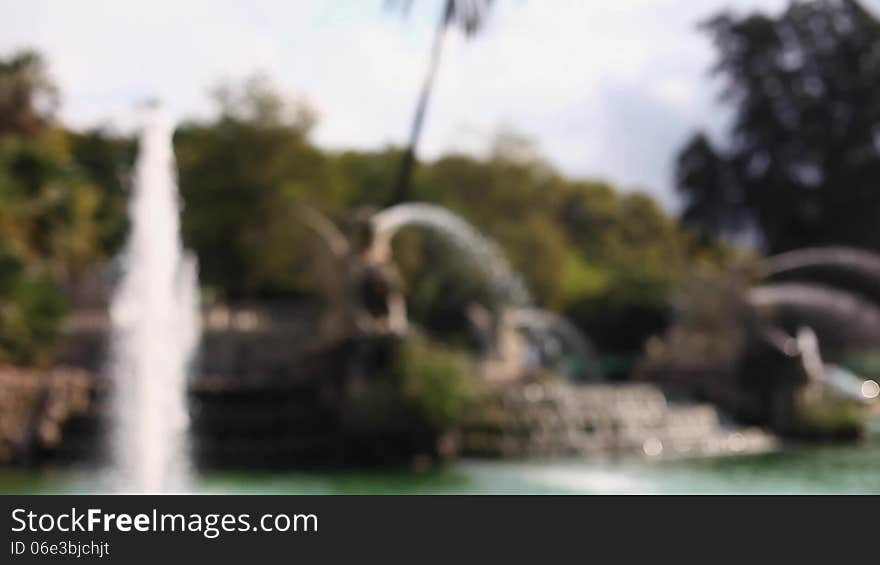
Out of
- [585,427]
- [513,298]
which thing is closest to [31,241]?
[585,427]

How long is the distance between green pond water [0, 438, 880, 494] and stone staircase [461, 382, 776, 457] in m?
0.56

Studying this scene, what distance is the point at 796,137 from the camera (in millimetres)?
38188

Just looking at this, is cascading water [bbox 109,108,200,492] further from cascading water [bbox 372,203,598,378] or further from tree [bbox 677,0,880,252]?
tree [bbox 677,0,880,252]

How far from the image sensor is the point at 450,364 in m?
18.4

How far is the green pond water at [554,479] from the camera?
1567 cm

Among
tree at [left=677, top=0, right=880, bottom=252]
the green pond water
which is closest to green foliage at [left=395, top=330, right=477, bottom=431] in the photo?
the green pond water

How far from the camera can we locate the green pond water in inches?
617

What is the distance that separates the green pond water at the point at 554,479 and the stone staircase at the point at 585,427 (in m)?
0.56

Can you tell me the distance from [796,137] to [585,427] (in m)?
20.7

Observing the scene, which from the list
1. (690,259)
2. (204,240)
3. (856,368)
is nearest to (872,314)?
(856,368)

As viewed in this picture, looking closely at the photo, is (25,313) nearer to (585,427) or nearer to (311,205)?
(585,427)
